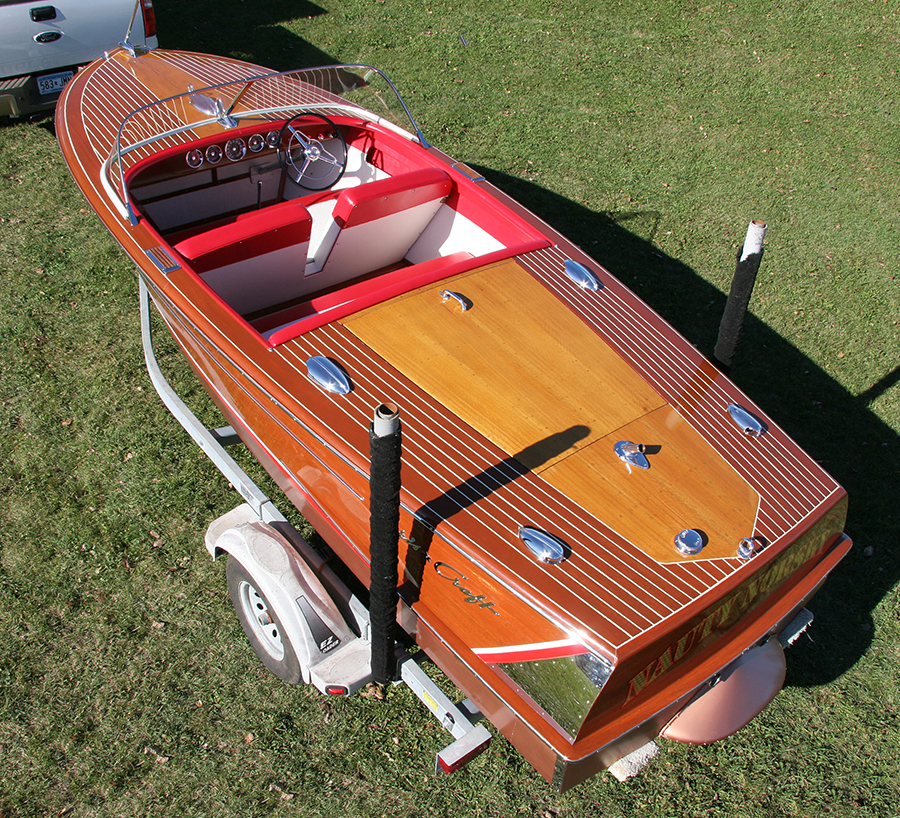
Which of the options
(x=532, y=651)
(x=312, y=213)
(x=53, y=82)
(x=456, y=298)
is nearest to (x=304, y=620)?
(x=532, y=651)

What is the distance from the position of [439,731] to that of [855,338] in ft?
14.1

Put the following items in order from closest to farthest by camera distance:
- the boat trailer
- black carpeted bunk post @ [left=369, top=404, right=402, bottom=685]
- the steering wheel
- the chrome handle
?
black carpeted bunk post @ [left=369, top=404, right=402, bottom=685]
the boat trailer
the chrome handle
the steering wheel

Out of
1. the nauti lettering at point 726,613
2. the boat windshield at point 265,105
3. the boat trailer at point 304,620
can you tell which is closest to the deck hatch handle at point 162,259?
the boat windshield at point 265,105

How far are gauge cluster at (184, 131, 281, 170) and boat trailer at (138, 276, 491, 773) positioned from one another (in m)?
2.04

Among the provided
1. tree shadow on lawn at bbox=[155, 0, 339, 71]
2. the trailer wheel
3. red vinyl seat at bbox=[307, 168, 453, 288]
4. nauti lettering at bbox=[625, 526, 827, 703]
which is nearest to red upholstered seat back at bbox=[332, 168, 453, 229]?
red vinyl seat at bbox=[307, 168, 453, 288]

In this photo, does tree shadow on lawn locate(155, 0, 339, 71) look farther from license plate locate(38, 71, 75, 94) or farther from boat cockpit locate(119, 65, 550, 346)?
boat cockpit locate(119, 65, 550, 346)

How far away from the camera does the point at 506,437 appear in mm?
3139

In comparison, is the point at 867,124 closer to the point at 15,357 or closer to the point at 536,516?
the point at 536,516

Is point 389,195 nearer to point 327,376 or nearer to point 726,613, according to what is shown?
point 327,376

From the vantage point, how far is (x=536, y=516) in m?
2.90

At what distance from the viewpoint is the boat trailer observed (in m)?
2.98

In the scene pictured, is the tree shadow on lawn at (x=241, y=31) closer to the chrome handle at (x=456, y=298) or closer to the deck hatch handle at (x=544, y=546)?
the chrome handle at (x=456, y=298)

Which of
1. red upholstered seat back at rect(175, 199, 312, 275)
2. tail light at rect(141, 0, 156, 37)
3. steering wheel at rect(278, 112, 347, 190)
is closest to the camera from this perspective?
red upholstered seat back at rect(175, 199, 312, 275)

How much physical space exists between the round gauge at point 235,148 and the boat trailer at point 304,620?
6.91ft
